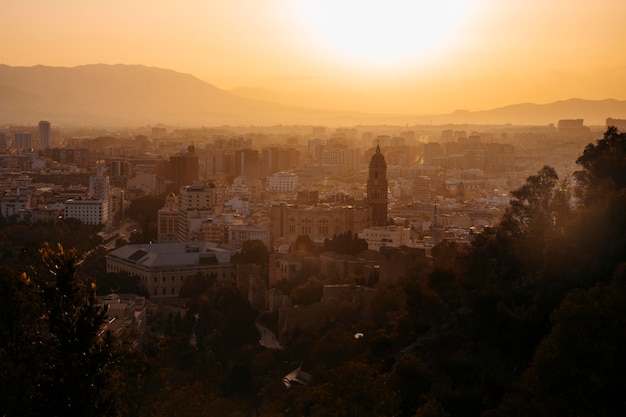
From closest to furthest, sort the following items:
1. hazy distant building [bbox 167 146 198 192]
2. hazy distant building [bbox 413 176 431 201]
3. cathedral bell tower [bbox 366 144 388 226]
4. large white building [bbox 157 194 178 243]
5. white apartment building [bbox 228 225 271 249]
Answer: cathedral bell tower [bbox 366 144 388 226]
white apartment building [bbox 228 225 271 249]
large white building [bbox 157 194 178 243]
hazy distant building [bbox 413 176 431 201]
hazy distant building [bbox 167 146 198 192]

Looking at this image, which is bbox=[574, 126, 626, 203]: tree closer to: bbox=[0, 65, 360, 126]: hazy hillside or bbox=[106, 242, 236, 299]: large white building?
bbox=[106, 242, 236, 299]: large white building

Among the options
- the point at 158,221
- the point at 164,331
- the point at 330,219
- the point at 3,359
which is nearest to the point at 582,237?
the point at 3,359

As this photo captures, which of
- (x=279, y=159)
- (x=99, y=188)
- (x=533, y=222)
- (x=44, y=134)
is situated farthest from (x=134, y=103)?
(x=533, y=222)

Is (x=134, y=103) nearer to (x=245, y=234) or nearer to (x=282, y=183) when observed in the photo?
(x=282, y=183)

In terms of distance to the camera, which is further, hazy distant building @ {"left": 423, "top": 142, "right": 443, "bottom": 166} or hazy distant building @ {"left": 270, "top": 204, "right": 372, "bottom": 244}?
hazy distant building @ {"left": 423, "top": 142, "right": 443, "bottom": 166}

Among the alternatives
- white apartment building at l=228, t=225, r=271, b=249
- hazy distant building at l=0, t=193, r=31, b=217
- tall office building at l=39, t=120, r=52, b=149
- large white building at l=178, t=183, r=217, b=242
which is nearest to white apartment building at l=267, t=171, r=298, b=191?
large white building at l=178, t=183, r=217, b=242

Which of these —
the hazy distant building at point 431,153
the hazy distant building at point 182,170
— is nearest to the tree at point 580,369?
the hazy distant building at point 182,170
